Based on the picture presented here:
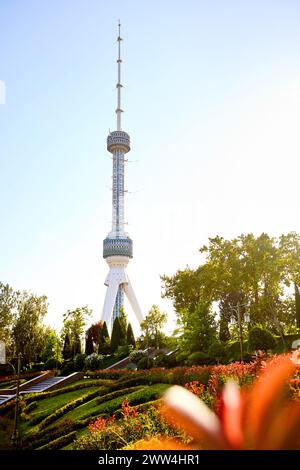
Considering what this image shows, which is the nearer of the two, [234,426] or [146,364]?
[234,426]

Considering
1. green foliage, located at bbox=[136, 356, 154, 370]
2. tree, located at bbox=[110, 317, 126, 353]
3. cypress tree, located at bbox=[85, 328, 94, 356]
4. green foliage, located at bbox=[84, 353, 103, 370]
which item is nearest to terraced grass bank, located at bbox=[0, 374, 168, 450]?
green foliage, located at bbox=[136, 356, 154, 370]

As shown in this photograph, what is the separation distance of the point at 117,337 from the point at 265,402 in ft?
120

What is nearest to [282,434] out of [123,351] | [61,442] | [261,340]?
[61,442]

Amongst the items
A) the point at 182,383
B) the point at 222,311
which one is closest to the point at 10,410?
the point at 182,383

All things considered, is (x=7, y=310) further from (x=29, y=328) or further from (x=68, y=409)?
(x=68, y=409)

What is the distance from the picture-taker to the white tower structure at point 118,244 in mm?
73562

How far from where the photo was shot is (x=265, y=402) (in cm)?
702

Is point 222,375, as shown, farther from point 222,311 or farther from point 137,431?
point 222,311

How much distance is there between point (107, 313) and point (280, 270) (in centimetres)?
4761

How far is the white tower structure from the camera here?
241ft

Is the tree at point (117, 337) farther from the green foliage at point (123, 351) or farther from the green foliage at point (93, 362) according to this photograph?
the green foliage at point (93, 362)

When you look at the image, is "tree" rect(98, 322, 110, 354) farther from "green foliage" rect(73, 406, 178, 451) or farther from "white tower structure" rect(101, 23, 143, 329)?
"green foliage" rect(73, 406, 178, 451)

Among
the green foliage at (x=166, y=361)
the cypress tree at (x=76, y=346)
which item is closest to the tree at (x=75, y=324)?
the cypress tree at (x=76, y=346)
